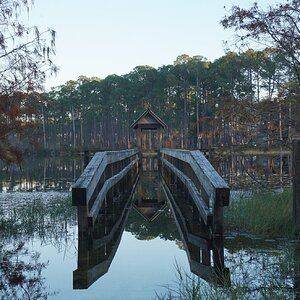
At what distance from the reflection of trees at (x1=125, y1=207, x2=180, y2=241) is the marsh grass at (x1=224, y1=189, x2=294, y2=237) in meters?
1.01

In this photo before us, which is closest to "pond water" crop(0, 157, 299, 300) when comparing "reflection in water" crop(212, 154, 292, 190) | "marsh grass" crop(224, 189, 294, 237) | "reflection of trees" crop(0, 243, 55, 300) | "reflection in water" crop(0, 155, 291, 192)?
"reflection of trees" crop(0, 243, 55, 300)

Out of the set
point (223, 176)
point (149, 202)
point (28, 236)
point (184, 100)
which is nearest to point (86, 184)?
point (28, 236)

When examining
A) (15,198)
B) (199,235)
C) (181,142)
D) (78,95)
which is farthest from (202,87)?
(199,235)

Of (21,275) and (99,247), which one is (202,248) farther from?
(21,275)

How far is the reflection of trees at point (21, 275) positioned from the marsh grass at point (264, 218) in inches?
132

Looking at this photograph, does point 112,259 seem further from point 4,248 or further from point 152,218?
point 152,218

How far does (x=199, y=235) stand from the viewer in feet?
22.7

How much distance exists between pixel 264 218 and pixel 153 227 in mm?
2198

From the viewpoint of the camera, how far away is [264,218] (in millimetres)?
7371

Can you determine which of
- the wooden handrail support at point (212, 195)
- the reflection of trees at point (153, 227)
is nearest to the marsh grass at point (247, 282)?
the wooden handrail support at point (212, 195)

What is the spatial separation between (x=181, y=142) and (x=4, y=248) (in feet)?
191

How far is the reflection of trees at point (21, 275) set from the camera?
4413 mm

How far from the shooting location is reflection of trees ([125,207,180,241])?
24.9ft

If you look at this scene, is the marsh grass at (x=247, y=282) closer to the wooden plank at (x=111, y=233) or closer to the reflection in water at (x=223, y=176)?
the wooden plank at (x=111, y=233)
